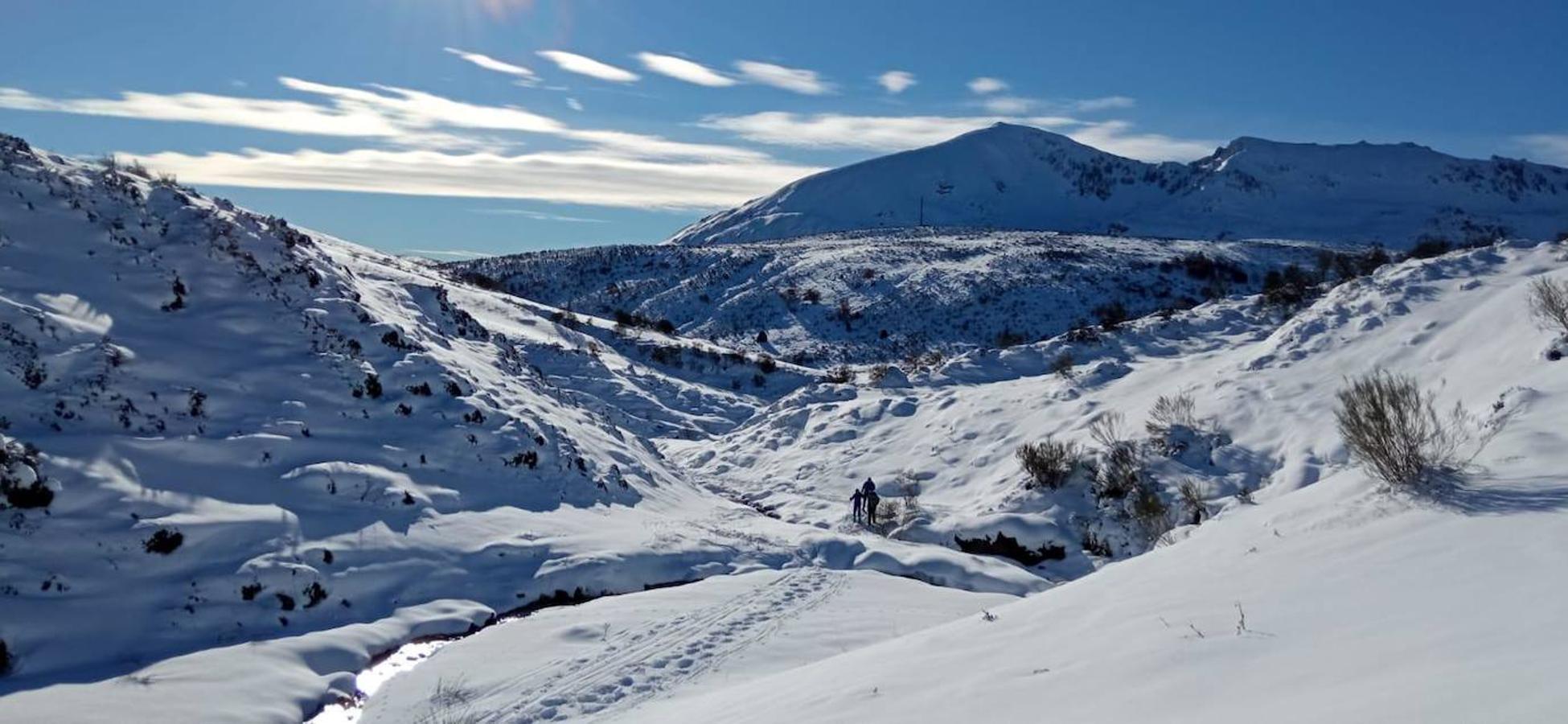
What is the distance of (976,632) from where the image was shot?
7.57m

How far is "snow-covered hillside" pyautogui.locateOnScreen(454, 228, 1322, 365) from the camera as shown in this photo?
158 feet

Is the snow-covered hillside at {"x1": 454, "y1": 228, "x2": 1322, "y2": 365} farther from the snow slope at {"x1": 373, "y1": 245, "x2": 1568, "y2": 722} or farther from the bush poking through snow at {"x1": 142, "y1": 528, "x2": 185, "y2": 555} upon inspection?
the bush poking through snow at {"x1": 142, "y1": 528, "x2": 185, "y2": 555}

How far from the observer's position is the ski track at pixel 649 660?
328 inches

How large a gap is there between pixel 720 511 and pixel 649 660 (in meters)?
8.93

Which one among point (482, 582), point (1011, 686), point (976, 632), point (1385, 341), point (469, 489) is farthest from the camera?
point (1385, 341)

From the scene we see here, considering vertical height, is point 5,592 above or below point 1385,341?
below

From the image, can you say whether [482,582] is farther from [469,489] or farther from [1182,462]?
[1182,462]

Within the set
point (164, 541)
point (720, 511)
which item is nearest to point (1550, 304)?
point (720, 511)

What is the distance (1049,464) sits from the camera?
706 inches

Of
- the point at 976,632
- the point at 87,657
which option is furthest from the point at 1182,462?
the point at 87,657

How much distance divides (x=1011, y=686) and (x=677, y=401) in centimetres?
2651

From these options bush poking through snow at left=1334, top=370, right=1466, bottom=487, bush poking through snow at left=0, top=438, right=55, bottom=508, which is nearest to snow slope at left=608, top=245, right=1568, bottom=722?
bush poking through snow at left=1334, top=370, right=1466, bottom=487

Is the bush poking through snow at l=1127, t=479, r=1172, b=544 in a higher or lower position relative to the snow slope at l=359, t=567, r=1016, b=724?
higher

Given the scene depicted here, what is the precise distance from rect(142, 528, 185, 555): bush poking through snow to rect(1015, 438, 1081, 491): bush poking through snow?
14.4 meters
